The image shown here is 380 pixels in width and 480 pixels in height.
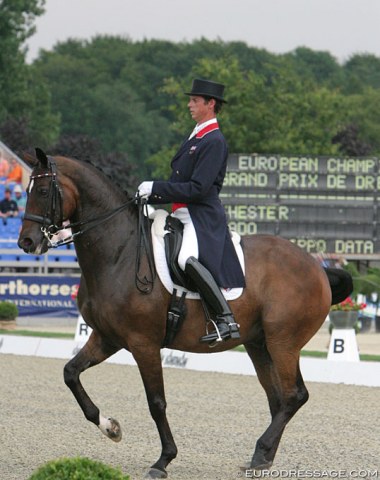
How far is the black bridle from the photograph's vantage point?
859 cm

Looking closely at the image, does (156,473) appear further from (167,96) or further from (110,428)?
(167,96)

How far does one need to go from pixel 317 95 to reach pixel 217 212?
51.8 meters

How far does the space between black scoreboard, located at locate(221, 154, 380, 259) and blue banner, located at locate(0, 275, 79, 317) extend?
15.1 ft

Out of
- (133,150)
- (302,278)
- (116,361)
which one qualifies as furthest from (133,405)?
Result: (133,150)

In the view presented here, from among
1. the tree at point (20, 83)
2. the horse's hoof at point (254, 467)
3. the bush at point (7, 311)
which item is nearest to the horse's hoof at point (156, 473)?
the horse's hoof at point (254, 467)

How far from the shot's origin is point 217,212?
8938 millimetres

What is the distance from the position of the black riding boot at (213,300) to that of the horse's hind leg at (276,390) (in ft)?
1.61

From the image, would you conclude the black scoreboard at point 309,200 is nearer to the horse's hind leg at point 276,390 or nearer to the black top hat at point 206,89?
the horse's hind leg at point 276,390

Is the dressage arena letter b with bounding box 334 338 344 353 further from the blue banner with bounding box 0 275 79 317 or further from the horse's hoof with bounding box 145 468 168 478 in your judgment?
the blue banner with bounding box 0 275 79 317

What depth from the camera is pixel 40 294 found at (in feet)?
96.4

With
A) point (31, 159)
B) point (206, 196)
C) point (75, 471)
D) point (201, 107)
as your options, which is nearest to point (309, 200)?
point (201, 107)

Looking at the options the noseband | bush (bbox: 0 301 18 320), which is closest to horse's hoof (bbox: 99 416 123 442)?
the noseband

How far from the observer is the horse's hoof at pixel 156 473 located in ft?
27.2

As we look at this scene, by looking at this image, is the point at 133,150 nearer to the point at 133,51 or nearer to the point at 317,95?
the point at 133,51
